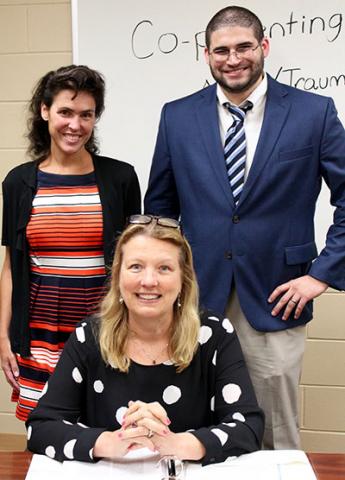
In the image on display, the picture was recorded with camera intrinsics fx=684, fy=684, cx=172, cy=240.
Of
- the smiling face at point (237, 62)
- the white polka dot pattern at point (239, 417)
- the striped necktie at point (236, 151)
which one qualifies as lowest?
the white polka dot pattern at point (239, 417)

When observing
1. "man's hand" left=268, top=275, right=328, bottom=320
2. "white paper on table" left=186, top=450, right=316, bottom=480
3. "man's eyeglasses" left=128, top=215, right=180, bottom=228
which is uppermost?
"man's eyeglasses" left=128, top=215, right=180, bottom=228

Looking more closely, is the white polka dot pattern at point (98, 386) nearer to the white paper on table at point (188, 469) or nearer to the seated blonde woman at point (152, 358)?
the seated blonde woman at point (152, 358)

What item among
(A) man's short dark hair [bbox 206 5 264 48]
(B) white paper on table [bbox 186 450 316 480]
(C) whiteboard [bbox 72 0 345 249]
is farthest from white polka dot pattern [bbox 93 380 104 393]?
(C) whiteboard [bbox 72 0 345 249]

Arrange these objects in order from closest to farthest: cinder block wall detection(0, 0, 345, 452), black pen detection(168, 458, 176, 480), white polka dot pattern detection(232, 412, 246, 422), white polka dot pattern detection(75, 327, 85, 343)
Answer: black pen detection(168, 458, 176, 480)
white polka dot pattern detection(232, 412, 246, 422)
white polka dot pattern detection(75, 327, 85, 343)
cinder block wall detection(0, 0, 345, 452)

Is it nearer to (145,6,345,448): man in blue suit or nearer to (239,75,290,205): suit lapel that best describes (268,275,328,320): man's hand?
(145,6,345,448): man in blue suit

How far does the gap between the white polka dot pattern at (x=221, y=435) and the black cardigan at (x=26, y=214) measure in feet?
2.18

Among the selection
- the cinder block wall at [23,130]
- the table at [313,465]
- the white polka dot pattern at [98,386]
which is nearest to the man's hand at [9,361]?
the white polka dot pattern at [98,386]

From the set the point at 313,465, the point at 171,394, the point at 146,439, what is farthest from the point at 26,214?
the point at 313,465

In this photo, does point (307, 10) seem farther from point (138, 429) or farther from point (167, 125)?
point (138, 429)

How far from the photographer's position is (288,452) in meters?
1.36

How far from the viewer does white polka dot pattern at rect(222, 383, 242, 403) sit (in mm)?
1548

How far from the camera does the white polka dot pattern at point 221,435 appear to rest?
1.40 m

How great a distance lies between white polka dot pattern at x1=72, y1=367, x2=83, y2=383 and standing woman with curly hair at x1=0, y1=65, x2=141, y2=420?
39 centimetres

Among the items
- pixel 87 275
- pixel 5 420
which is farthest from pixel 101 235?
pixel 5 420
